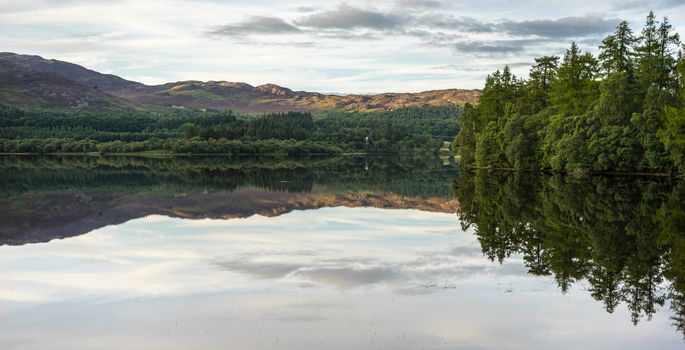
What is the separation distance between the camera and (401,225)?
132 ft

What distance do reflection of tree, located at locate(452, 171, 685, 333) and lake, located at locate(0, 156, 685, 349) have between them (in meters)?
0.11

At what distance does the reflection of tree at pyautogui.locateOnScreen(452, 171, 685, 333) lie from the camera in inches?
847

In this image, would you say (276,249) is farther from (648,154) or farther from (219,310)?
(648,154)

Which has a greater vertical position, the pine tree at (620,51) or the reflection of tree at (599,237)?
the pine tree at (620,51)

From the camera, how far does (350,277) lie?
2397 centimetres

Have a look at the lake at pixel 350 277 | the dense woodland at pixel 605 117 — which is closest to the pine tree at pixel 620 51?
the dense woodland at pixel 605 117

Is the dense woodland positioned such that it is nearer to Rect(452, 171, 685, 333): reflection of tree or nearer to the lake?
Rect(452, 171, 685, 333): reflection of tree

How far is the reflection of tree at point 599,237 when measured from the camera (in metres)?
21.5

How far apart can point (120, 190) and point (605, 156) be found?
50.6 meters

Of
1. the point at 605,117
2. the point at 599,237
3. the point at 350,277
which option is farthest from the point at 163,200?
the point at 605,117

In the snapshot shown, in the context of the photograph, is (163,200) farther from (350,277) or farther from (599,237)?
(350,277)

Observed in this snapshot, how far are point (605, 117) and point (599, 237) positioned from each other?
52034 mm

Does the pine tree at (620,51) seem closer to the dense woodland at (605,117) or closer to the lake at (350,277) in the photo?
the dense woodland at (605,117)

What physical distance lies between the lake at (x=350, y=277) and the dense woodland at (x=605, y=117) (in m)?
27.0
